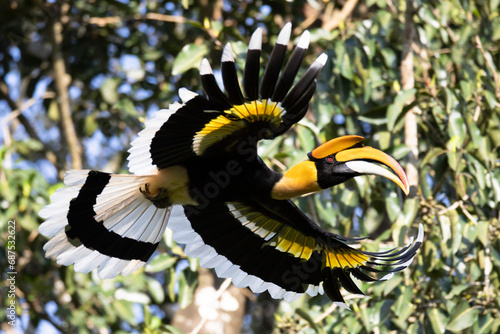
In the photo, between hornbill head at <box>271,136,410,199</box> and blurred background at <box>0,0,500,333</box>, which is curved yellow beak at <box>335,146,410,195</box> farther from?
blurred background at <box>0,0,500,333</box>

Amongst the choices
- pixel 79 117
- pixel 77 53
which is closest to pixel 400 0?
pixel 77 53

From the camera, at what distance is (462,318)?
265 cm

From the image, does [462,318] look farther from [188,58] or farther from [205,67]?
[188,58]

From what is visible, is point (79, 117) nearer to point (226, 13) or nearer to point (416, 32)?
point (226, 13)

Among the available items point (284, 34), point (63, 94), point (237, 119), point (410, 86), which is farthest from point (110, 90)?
point (284, 34)

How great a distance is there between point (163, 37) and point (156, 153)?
2350mm

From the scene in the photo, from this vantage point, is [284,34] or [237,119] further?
[237,119]

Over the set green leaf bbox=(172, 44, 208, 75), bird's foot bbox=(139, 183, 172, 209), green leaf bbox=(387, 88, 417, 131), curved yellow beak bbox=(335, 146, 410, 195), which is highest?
curved yellow beak bbox=(335, 146, 410, 195)

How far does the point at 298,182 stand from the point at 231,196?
1.11 feet

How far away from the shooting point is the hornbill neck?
96.8 inches

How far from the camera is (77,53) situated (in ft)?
14.7

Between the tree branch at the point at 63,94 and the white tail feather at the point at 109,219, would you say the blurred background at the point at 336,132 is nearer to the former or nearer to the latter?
the tree branch at the point at 63,94

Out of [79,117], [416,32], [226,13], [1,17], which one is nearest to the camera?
[416,32]

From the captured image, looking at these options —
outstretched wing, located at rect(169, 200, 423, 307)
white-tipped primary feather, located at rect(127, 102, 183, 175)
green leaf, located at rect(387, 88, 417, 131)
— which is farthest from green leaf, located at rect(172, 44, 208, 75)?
green leaf, located at rect(387, 88, 417, 131)
